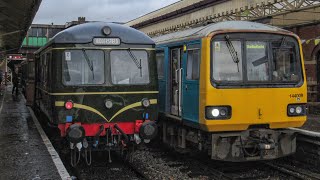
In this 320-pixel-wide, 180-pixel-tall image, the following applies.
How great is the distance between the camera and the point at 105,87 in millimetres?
8727

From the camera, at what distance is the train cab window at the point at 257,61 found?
28.0 feet

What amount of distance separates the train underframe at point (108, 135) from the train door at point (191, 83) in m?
0.77

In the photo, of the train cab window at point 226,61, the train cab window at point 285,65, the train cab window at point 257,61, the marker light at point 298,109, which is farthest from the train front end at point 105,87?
the marker light at point 298,109

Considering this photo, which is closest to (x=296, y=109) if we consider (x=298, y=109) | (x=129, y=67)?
(x=298, y=109)

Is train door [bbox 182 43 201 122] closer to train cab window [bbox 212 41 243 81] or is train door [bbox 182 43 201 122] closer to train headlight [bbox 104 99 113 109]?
train cab window [bbox 212 41 243 81]

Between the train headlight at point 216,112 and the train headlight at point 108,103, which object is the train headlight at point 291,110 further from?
the train headlight at point 108,103

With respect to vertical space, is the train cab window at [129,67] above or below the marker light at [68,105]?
above

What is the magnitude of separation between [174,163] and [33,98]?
739 cm

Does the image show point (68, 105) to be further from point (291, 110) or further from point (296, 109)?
point (296, 109)

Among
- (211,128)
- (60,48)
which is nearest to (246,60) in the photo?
(211,128)

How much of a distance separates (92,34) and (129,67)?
0.99 metres

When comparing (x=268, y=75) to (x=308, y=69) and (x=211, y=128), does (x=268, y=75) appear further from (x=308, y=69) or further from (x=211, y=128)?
(x=308, y=69)

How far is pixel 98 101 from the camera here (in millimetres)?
8656

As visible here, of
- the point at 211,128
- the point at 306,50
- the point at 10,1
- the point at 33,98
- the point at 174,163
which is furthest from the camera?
the point at 306,50
